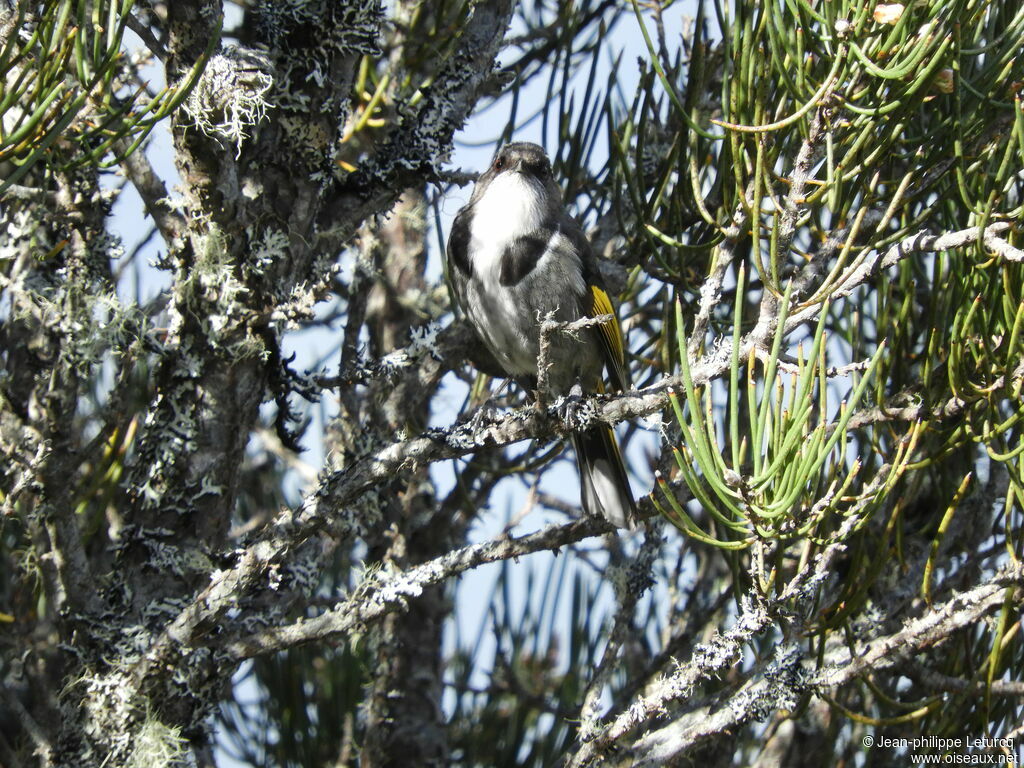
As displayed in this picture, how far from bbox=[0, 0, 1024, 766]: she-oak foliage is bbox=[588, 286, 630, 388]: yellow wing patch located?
8 centimetres

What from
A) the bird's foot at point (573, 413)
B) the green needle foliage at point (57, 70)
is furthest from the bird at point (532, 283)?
the green needle foliage at point (57, 70)

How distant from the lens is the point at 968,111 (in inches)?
88.8

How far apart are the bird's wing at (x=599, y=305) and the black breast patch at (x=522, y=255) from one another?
0.26 feet

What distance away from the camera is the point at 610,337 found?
3.12 metres

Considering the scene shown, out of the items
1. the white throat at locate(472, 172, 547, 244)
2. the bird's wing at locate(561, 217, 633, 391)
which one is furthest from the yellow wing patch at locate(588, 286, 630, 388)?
the white throat at locate(472, 172, 547, 244)

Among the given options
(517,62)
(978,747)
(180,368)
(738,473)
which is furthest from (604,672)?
(517,62)

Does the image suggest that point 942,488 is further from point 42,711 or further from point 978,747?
point 42,711

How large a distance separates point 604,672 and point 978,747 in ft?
3.11

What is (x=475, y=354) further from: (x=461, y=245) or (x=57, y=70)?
(x=57, y=70)

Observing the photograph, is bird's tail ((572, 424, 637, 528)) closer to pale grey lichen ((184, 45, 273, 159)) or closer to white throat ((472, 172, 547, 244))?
white throat ((472, 172, 547, 244))

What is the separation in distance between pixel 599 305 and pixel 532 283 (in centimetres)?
22

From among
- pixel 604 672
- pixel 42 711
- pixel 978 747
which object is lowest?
pixel 978 747

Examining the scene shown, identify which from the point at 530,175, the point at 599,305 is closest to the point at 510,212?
the point at 530,175

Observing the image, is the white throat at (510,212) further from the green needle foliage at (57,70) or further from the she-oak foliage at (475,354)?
the green needle foliage at (57,70)
